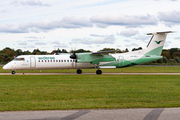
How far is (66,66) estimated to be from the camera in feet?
108

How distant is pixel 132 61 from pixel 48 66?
12406 mm

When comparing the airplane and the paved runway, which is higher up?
the airplane

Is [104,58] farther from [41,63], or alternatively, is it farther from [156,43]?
[41,63]

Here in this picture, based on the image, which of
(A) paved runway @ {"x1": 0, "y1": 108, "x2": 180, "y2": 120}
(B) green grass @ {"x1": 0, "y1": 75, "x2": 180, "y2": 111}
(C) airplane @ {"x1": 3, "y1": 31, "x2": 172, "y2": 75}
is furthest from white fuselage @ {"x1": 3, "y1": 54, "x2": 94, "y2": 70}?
(A) paved runway @ {"x1": 0, "y1": 108, "x2": 180, "y2": 120}

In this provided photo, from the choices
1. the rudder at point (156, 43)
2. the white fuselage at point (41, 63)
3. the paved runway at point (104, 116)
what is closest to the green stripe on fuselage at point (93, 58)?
the white fuselage at point (41, 63)

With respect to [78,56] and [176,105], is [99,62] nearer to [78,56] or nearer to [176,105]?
[78,56]

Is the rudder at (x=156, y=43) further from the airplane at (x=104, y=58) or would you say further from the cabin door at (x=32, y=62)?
the cabin door at (x=32, y=62)

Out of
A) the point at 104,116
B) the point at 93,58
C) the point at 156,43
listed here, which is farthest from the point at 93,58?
the point at 104,116

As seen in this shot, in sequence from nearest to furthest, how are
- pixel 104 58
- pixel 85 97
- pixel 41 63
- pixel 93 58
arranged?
→ pixel 85 97, pixel 41 63, pixel 93 58, pixel 104 58

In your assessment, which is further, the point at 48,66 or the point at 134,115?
the point at 48,66

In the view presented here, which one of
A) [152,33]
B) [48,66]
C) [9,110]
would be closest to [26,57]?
[48,66]

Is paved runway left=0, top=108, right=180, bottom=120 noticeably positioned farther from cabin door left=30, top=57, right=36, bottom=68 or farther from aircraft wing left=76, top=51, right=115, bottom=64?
aircraft wing left=76, top=51, right=115, bottom=64

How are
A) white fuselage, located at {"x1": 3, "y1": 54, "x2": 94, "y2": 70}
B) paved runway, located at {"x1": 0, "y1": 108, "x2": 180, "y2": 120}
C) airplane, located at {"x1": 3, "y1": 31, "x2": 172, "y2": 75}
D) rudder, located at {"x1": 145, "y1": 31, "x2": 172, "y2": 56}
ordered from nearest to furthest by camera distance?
paved runway, located at {"x1": 0, "y1": 108, "x2": 180, "y2": 120} → white fuselage, located at {"x1": 3, "y1": 54, "x2": 94, "y2": 70} → airplane, located at {"x1": 3, "y1": 31, "x2": 172, "y2": 75} → rudder, located at {"x1": 145, "y1": 31, "x2": 172, "y2": 56}

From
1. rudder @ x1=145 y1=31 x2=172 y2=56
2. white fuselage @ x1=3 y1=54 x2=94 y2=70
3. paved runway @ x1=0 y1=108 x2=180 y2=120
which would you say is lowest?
paved runway @ x1=0 y1=108 x2=180 y2=120
